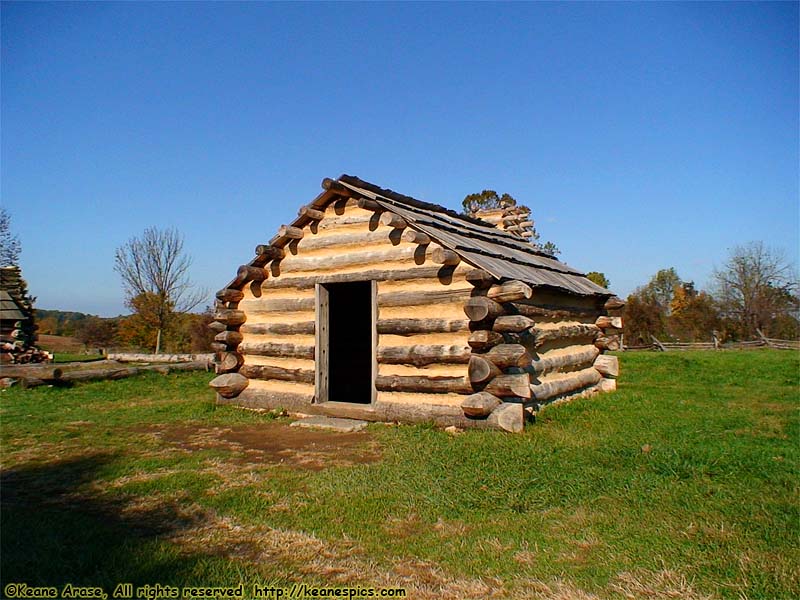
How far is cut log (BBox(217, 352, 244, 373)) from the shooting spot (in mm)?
11562

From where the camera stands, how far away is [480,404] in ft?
26.6

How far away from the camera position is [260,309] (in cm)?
1138

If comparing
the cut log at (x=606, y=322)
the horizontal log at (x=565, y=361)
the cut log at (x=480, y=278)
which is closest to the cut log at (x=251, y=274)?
the cut log at (x=480, y=278)

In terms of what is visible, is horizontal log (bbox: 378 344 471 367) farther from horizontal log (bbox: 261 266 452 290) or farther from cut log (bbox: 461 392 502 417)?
horizontal log (bbox: 261 266 452 290)

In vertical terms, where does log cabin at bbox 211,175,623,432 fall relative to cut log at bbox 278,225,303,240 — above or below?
below

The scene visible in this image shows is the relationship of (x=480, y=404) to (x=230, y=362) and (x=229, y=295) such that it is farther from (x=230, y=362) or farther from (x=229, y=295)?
(x=229, y=295)

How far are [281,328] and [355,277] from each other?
207 centimetres

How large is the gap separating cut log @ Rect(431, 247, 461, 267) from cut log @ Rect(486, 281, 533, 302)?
2.40 feet

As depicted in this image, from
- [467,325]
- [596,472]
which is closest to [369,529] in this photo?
[596,472]

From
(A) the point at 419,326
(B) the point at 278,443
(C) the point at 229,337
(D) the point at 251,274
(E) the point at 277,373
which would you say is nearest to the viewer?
(B) the point at 278,443

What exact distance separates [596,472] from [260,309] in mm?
7659

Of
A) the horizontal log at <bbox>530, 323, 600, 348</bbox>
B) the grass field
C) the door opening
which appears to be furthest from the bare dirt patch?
the door opening

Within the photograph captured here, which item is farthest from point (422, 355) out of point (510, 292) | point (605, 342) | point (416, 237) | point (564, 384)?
point (605, 342)

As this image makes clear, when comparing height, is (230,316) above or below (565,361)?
above
